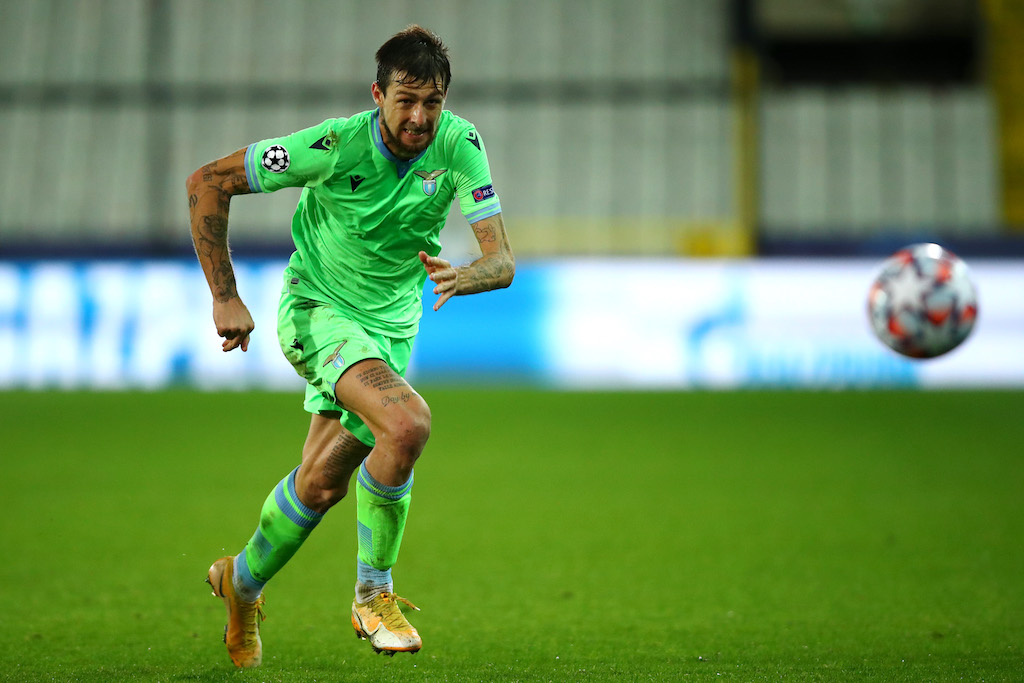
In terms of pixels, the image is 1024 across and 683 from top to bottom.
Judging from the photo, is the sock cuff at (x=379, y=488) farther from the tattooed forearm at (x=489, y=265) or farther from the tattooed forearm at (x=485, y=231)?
the tattooed forearm at (x=485, y=231)

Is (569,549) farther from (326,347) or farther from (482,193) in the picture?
(482,193)

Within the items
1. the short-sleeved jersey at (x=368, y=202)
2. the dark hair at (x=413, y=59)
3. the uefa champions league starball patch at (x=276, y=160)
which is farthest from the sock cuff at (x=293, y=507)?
the dark hair at (x=413, y=59)

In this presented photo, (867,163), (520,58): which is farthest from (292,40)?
(867,163)

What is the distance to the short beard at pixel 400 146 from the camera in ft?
12.8

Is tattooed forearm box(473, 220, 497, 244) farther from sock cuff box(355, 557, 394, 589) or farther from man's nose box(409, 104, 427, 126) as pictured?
sock cuff box(355, 557, 394, 589)

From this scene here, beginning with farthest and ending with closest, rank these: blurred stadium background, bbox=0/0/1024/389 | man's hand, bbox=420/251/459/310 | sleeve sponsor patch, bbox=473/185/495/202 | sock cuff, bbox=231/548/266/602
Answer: blurred stadium background, bbox=0/0/1024/389 → sock cuff, bbox=231/548/266/602 → sleeve sponsor patch, bbox=473/185/495/202 → man's hand, bbox=420/251/459/310

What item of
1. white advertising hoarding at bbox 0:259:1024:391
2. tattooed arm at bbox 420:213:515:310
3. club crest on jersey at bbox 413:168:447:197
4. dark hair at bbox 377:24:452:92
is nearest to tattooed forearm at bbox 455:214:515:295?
tattooed arm at bbox 420:213:515:310

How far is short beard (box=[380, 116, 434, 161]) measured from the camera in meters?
3.91

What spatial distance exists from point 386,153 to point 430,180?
0.18 meters

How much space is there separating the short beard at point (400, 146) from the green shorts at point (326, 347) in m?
0.61

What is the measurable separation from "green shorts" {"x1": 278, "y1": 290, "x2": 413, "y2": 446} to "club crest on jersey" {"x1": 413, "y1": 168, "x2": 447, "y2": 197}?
1.76 ft

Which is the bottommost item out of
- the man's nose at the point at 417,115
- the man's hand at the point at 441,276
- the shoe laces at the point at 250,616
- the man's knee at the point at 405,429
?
the shoe laces at the point at 250,616

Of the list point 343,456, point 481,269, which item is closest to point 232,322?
point 343,456

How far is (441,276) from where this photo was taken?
11.7 ft
